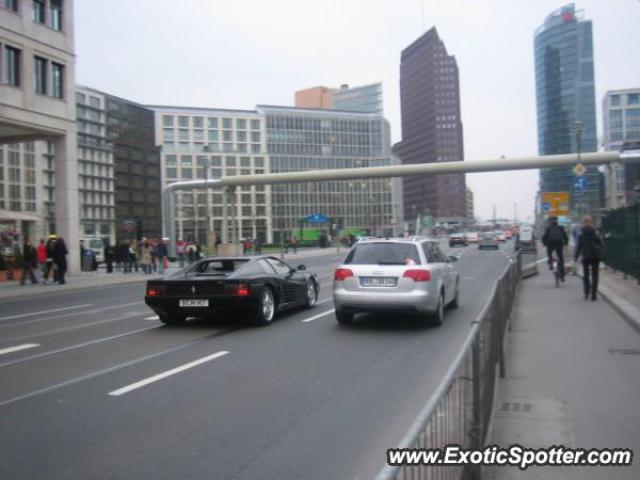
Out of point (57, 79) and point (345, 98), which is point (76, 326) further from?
point (345, 98)

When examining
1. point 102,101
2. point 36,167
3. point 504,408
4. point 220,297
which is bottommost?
point 504,408

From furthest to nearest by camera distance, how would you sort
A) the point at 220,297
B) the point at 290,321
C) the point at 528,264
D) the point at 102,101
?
1. the point at 102,101
2. the point at 528,264
3. the point at 290,321
4. the point at 220,297

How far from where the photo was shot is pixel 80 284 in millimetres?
24141

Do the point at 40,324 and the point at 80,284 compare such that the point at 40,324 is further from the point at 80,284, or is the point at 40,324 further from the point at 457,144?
the point at 457,144

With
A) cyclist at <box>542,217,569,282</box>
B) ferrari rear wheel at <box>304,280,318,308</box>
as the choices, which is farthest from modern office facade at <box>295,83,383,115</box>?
ferrari rear wheel at <box>304,280,318,308</box>

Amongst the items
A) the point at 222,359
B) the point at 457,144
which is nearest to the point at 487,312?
the point at 222,359

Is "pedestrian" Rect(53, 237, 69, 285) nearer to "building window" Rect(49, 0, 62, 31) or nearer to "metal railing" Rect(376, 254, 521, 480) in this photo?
"building window" Rect(49, 0, 62, 31)

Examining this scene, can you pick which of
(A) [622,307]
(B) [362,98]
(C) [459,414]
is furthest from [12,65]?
(B) [362,98]

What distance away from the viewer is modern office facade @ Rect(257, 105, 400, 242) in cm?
13050

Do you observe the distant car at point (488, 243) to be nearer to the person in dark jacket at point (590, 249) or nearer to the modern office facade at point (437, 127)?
the person in dark jacket at point (590, 249)

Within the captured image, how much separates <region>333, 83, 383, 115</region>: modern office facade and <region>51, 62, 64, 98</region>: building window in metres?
151

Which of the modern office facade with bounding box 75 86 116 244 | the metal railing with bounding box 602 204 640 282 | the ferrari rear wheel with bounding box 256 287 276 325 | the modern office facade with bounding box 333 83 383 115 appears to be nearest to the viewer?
the ferrari rear wheel with bounding box 256 287 276 325

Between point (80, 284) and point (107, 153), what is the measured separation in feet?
327

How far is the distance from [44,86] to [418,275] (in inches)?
949
